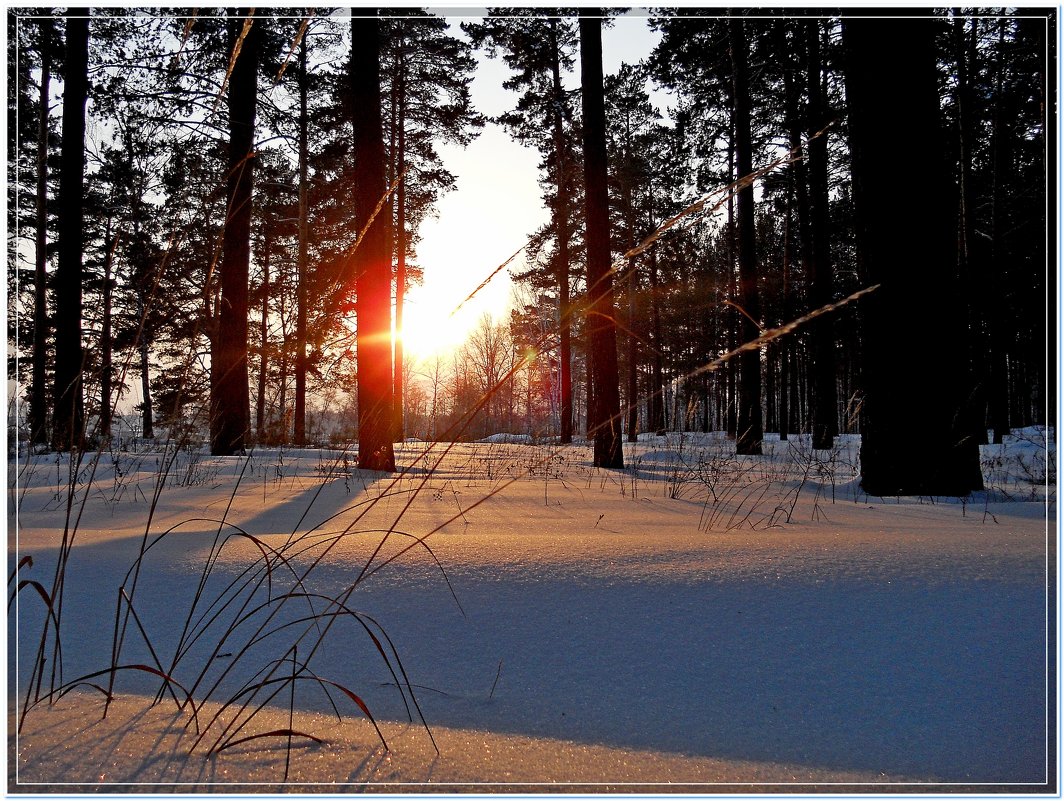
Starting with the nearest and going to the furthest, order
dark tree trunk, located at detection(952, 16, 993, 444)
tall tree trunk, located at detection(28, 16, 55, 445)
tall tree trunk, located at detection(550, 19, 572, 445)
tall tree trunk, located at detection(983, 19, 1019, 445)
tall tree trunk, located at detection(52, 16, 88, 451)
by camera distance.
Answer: tall tree trunk, located at detection(52, 16, 88, 451) → tall tree trunk, located at detection(28, 16, 55, 445) → dark tree trunk, located at detection(952, 16, 993, 444) → tall tree trunk, located at detection(983, 19, 1019, 445) → tall tree trunk, located at detection(550, 19, 572, 445)

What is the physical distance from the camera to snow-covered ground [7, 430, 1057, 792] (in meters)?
0.83

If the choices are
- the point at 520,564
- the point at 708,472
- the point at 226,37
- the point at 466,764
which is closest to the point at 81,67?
the point at 226,37

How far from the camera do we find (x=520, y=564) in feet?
5.42

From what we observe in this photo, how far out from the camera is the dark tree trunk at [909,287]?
351 centimetres

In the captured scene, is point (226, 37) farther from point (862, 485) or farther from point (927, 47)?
point (862, 485)

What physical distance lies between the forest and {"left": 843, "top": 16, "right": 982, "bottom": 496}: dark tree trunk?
2 cm

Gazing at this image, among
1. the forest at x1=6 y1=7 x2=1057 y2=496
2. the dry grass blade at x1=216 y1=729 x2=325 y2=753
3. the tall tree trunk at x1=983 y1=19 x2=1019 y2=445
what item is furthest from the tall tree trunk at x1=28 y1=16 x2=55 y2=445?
the tall tree trunk at x1=983 y1=19 x2=1019 y2=445

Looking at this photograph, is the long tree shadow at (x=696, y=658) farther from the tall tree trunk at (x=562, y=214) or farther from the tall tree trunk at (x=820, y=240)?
the tall tree trunk at (x=562, y=214)

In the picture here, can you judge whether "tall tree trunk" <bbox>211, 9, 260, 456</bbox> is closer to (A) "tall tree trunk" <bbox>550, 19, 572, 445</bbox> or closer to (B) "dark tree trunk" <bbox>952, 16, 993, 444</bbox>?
(A) "tall tree trunk" <bbox>550, 19, 572, 445</bbox>

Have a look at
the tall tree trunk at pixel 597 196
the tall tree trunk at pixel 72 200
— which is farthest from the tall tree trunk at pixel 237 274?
the tall tree trunk at pixel 597 196

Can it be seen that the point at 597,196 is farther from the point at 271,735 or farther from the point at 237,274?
the point at 271,735

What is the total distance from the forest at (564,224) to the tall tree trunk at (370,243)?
3 cm

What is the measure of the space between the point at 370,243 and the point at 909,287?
4415 mm

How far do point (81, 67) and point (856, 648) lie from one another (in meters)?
12.2
